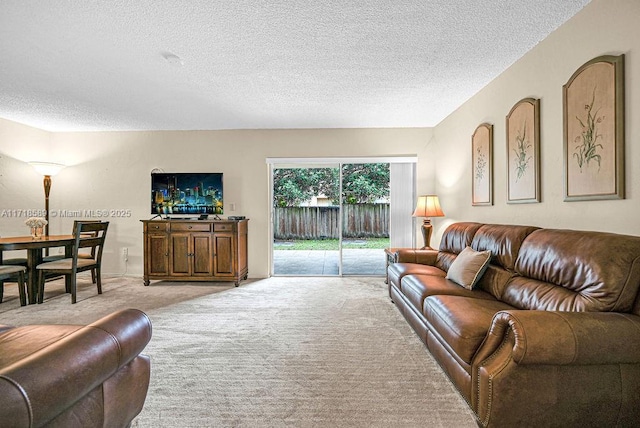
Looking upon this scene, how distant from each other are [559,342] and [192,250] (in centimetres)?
436

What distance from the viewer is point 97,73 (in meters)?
3.05

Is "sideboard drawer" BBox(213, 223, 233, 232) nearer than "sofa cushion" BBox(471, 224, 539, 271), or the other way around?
"sofa cushion" BBox(471, 224, 539, 271)

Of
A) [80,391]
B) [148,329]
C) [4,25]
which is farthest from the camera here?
[4,25]

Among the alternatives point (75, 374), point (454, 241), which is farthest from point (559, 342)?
point (454, 241)

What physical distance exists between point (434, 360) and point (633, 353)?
45.9 inches

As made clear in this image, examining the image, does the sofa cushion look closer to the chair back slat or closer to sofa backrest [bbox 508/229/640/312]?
sofa backrest [bbox 508/229/640/312]

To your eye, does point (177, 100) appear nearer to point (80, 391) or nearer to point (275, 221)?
point (275, 221)

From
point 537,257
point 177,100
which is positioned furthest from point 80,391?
point 177,100

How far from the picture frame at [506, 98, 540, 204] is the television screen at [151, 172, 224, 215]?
3971mm

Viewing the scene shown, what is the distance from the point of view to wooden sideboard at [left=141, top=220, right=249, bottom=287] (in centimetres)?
459

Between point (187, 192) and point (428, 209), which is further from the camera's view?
point (187, 192)

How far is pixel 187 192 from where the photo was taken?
16.6ft

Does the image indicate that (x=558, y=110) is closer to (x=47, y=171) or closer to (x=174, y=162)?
(x=174, y=162)

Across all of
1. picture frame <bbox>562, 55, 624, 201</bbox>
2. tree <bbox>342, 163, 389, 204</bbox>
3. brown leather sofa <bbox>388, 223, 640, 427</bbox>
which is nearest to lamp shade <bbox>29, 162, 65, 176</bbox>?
tree <bbox>342, 163, 389, 204</bbox>
